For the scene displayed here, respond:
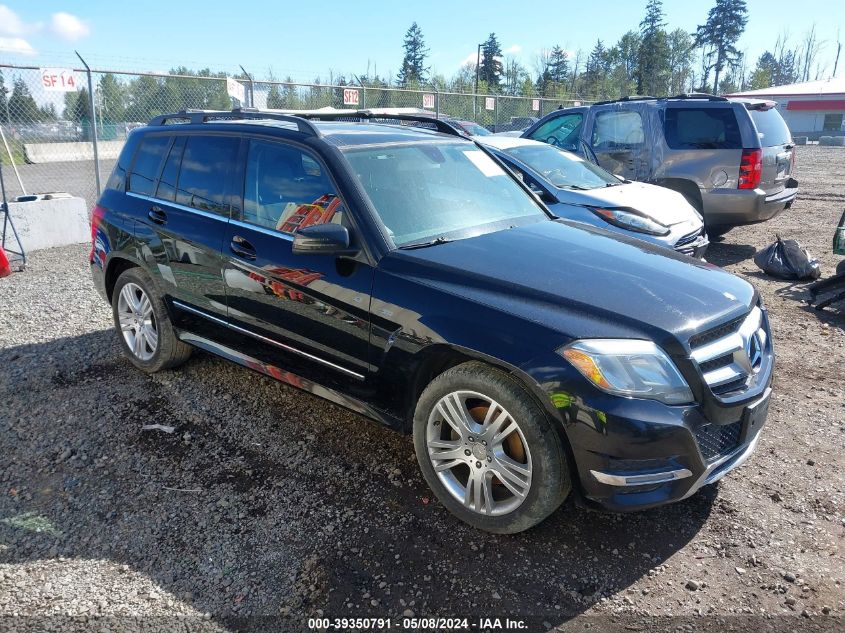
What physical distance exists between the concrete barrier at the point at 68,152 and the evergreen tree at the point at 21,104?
7496 mm

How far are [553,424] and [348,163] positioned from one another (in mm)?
1784

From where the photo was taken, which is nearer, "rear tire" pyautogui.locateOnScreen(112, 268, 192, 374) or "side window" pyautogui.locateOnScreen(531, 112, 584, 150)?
"rear tire" pyautogui.locateOnScreen(112, 268, 192, 374)

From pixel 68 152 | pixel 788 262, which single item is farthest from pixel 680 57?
pixel 788 262

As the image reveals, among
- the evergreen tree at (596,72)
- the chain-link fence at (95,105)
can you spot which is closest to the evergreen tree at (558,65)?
the evergreen tree at (596,72)

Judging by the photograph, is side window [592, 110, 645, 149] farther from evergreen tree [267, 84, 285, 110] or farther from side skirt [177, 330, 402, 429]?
evergreen tree [267, 84, 285, 110]

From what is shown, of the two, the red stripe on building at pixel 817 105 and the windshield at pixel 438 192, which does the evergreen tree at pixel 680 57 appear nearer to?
the red stripe on building at pixel 817 105

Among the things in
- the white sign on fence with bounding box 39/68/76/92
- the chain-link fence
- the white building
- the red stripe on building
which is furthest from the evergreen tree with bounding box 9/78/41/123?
the red stripe on building

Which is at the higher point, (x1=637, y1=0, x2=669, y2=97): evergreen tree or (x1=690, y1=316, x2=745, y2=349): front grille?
(x1=637, y1=0, x2=669, y2=97): evergreen tree

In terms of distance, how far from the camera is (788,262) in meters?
7.33

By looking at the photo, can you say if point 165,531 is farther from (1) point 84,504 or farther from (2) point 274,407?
(2) point 274,407

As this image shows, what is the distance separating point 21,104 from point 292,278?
1141 centimetres

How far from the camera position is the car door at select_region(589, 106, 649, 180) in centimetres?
867

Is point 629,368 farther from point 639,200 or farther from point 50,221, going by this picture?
point 50,221

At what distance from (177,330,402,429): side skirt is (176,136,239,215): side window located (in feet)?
2.86
